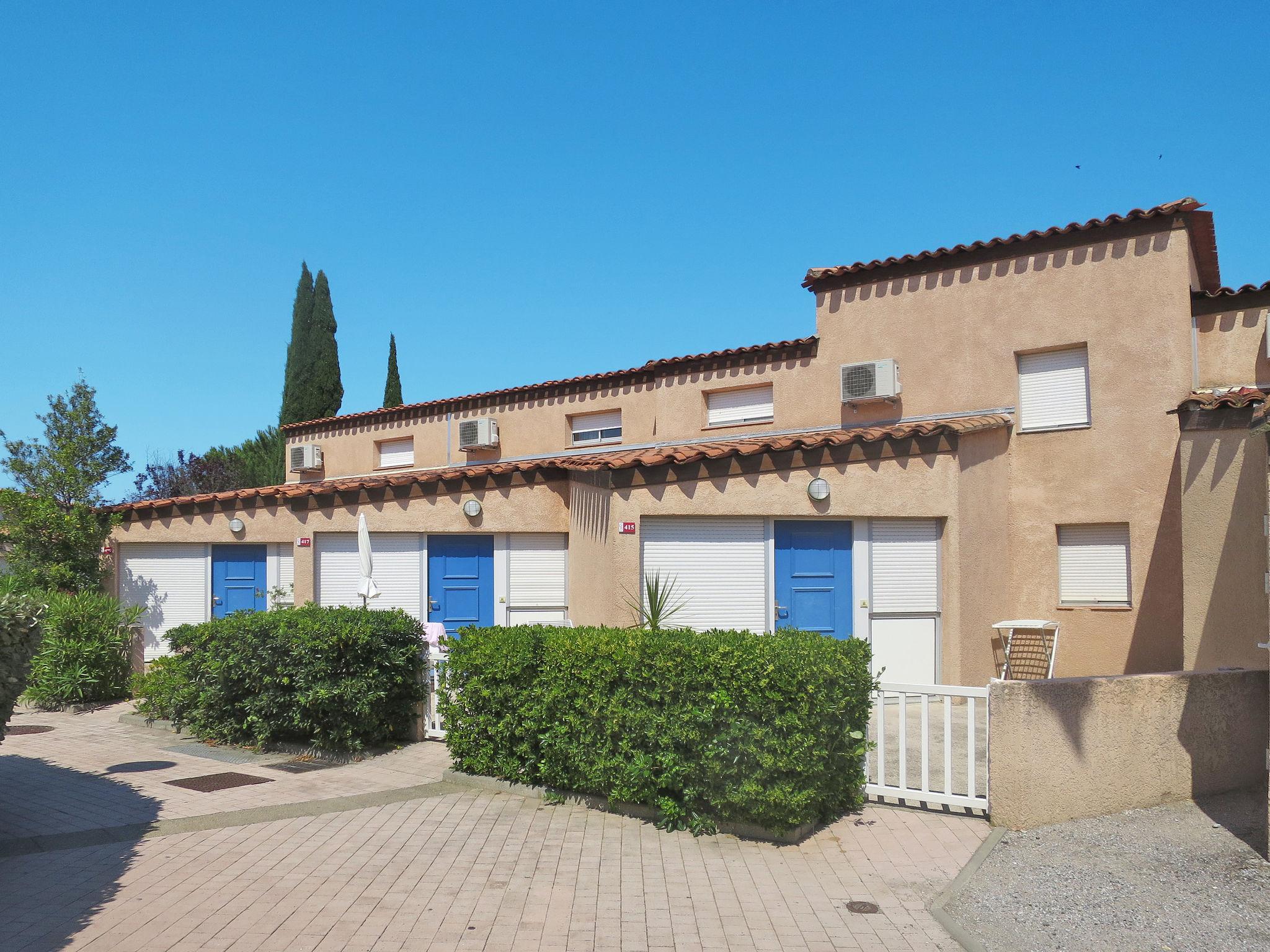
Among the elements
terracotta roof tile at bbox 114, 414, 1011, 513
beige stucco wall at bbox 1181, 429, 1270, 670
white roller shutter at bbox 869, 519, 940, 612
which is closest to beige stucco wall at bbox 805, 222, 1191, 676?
terracotta roof tile at bbox 114, 414, 1011, 513

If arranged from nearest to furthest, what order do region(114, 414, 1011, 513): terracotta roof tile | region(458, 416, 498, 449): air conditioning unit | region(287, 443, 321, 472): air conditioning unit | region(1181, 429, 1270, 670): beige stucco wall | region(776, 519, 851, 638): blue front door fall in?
region(1181, 429, 1270, 670): beige stucco wall, region(114, 414, 1011, 513): terracotta roof tile, region(776, 519, 851, 638): blue front door, region(458, 416, 498, 449): air conditioning unit, region(287, 443, 321, 472): air conditioning unit

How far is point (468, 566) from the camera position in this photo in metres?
13.7

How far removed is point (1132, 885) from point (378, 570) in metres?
10.8

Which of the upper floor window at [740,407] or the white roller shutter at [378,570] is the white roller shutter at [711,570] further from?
the white roller shutter at [378,570]

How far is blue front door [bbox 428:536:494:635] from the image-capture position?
13586 millimetres

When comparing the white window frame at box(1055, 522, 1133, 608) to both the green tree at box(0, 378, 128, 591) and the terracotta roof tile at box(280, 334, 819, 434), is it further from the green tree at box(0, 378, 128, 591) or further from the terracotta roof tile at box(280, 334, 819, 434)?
the green tree at box(0, 378, 128, 591)

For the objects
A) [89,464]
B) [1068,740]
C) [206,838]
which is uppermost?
[89,464]

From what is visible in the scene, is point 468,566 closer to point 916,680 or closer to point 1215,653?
point 916,680

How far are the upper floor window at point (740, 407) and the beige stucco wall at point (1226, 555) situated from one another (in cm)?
659

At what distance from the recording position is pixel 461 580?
13719mm

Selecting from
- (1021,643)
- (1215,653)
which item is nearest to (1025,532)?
(1021,643)

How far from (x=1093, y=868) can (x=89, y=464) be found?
15554 millimetres

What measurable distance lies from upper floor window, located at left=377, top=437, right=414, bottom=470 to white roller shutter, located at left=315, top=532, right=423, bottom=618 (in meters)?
6.20

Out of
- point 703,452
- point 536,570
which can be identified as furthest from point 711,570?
point 536,570
